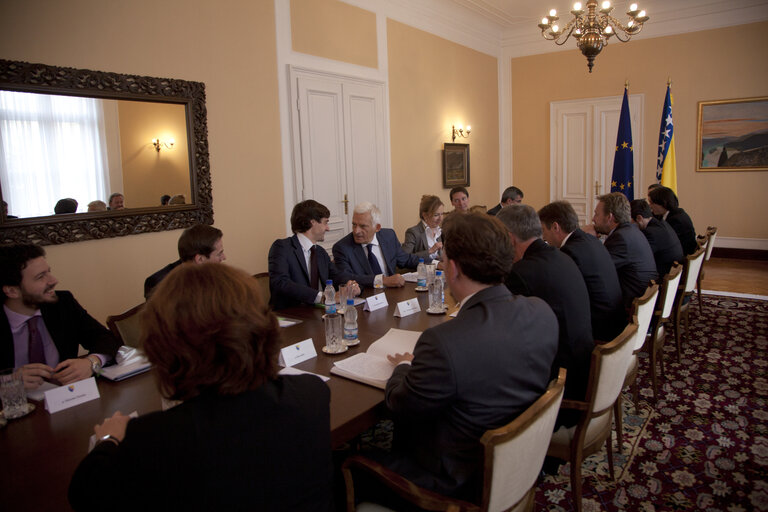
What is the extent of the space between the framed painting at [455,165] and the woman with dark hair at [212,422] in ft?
23.7

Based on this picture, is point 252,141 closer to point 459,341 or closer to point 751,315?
point 459,341

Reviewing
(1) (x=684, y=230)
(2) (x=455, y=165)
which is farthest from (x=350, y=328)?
Answer: (2) (x=455, y=165)

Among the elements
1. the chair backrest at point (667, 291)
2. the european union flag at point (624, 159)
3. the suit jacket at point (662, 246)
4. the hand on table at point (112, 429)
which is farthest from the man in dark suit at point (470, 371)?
the european union flag at point (624, 159)

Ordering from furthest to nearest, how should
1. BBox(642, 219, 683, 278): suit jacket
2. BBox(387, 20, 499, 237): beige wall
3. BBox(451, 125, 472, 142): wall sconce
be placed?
BBox(451, 125, 472, 142): wall sconce < BBox(387, 20, 499, 237): beige wall < BBox(642, 219, 683, 278): suit jacket

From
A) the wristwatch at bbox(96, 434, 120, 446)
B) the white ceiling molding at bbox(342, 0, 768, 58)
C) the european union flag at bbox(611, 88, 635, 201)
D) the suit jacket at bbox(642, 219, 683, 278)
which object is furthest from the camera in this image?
the european union flag at bbox(611, 88, 635, 201)

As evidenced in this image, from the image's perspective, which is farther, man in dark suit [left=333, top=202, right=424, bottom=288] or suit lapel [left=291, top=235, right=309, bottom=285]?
man in dark suit [left=333, top=202, right=424, bottom=288]

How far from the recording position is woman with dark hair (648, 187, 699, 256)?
5.91m

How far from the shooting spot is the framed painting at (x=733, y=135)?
26.8 feet

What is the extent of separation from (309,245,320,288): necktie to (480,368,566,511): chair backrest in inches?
93.8

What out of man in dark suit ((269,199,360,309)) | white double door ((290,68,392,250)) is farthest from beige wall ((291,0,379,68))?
man in dark suit ((269,199,360,309))

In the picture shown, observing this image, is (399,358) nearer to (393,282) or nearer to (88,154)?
(393,282)

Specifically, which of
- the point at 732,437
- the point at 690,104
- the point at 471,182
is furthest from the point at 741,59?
the point at 732,437

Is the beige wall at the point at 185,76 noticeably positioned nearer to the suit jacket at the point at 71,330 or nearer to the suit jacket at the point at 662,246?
the suit jacket at the point at 71,330

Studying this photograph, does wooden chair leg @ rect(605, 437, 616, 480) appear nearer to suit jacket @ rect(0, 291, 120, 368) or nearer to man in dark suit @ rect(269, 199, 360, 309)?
man in dark suit @ rect(269, 199, 360, 309)
